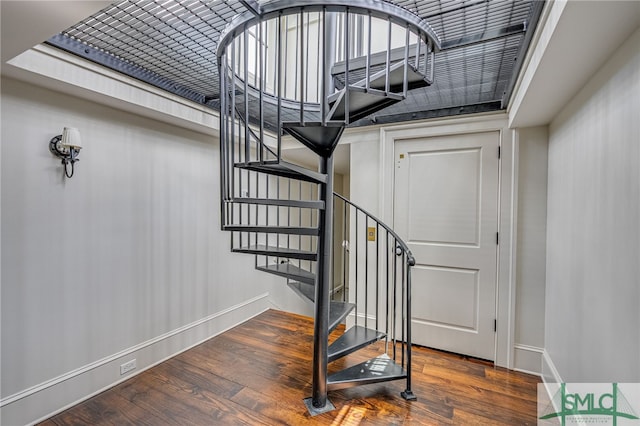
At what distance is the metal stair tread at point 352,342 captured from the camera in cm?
202

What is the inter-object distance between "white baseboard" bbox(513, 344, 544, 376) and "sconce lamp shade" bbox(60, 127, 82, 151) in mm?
3545

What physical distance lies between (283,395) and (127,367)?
122 cm

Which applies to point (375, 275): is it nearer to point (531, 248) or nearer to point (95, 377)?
point (531, 248)

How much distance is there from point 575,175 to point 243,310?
3205 millimetres

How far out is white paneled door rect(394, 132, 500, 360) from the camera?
254 centimetres

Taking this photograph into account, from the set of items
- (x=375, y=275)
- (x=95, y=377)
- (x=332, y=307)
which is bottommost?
(x=95, y=377)

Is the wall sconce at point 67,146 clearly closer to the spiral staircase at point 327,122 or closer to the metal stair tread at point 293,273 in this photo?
the spiral staircase at point 327,122

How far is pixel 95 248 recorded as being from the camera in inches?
81.0

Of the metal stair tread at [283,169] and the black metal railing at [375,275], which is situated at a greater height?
the metal stair tread at [283,169]

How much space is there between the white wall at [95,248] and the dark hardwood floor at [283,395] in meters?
0.25

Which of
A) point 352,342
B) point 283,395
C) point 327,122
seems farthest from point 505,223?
point 283,395

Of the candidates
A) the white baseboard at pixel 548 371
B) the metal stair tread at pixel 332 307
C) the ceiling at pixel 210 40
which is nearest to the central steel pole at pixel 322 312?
the metal stair tread at pixel 332 307

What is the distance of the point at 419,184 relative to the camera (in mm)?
2775

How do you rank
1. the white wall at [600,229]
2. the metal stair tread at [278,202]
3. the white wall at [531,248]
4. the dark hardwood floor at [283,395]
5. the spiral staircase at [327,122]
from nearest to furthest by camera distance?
the white wall at [600,229] → the spiral staircase at [327,122] → the metal stair tread at [278,202] → the dark hardwood floor at [283,395] → the white wall at [531,248]
